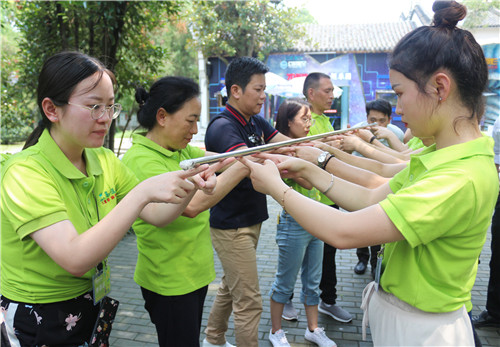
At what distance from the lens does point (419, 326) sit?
1.48m

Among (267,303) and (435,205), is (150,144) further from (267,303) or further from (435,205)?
(267,303)

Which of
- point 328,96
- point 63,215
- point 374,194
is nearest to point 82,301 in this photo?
point 63,215

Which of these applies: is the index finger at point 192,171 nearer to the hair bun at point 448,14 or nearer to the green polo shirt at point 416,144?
the hair bun at point 448,14

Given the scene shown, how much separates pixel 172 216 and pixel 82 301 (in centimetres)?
53

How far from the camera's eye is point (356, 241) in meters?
1.38

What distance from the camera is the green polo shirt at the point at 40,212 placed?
4.61ft

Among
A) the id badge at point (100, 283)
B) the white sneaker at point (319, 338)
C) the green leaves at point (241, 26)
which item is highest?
the green leaves at point (241, 26)

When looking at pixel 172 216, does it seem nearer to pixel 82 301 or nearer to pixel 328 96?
pixel 82 301

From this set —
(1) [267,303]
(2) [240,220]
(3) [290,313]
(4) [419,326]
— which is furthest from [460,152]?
(1) [267,303]

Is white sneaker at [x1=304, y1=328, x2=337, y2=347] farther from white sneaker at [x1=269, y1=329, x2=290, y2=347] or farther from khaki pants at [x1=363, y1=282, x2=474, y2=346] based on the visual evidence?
khaki pants at [x1=363, y1=282, x2=474, y2=346]

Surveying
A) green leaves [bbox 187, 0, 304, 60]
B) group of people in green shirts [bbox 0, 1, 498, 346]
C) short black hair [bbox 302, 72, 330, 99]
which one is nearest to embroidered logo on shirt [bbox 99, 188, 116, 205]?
group of people in green shirts [bbox 0, 1, 498, 346]

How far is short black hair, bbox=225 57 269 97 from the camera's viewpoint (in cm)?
300

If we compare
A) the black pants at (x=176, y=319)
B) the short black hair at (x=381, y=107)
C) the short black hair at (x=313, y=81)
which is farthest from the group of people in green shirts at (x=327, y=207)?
the short black hair at (x=381, y=107)

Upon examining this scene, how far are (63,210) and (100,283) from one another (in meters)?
0.45
